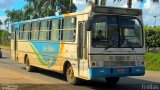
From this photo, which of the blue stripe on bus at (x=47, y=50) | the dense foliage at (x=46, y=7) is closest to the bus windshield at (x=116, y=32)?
the blue stripe on bus at (x=47, y=50)

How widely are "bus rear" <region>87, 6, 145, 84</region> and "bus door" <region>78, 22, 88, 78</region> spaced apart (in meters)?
0.42

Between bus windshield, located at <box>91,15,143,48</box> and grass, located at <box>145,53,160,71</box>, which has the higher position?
bus windshield, located at <box>91,15,143,48</box>

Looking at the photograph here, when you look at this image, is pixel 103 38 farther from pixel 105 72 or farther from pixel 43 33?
pixel 43 33

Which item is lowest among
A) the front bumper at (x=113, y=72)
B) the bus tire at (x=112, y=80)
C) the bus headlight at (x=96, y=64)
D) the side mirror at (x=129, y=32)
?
the bus tire at (x=112, y=80)

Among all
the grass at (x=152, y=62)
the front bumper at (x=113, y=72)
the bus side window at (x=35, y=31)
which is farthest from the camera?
the grass at (x=152, y=62)

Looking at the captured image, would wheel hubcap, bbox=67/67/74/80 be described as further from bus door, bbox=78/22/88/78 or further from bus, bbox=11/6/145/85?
bus door, bbox=78/22/88/78

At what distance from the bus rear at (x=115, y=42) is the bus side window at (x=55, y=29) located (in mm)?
3650

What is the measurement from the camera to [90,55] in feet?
50.7

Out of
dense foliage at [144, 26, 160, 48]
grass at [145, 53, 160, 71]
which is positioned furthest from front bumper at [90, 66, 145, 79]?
dense foliage at [144, 26, 160, 48]

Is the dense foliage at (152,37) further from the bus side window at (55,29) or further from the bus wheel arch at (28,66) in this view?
the bus side window at (55,29)

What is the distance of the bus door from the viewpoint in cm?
1586

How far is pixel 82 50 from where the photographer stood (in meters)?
16.2

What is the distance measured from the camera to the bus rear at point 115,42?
15.5 metres

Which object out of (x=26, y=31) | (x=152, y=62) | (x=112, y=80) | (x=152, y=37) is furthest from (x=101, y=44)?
(x=152, y=37)
